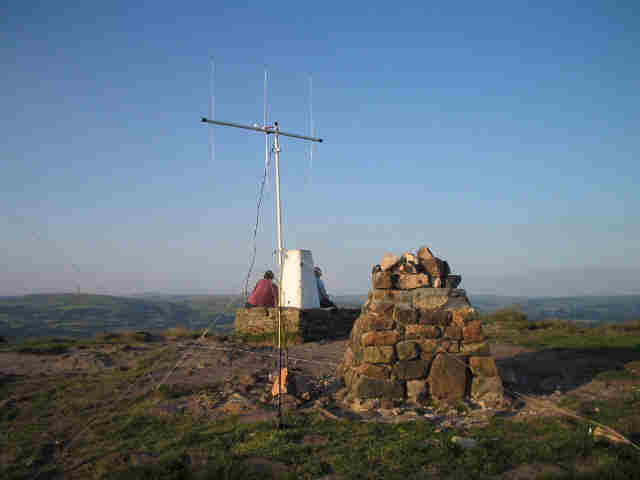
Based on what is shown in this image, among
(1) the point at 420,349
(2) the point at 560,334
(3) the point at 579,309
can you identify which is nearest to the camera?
(1) the point at 420,349

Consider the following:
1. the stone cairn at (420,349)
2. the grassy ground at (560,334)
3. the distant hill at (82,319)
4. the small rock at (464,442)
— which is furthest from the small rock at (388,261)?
the distant hill at (82,319)

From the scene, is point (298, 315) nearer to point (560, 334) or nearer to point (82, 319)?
point (560, 334)

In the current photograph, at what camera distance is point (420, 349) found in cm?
767

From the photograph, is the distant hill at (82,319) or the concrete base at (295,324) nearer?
the concrete base at (295,324)

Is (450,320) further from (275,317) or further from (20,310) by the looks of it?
(20,310)

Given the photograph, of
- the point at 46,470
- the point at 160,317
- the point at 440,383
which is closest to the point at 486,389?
the point at 440,383

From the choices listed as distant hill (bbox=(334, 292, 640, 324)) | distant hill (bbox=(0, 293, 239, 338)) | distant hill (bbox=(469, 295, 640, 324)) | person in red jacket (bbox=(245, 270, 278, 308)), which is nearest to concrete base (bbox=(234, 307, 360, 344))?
person in red jacket (bbox=(245, 270, 278, 308))

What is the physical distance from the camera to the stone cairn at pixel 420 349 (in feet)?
24.3

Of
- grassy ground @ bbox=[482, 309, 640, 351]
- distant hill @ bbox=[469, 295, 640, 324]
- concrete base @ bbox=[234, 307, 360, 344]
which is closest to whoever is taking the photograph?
grassy ground @ bbox=[482, 309, 640, 351]

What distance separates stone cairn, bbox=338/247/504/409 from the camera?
7.42 m

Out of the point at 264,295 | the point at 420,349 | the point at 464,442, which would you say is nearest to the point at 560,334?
the point at 420,349

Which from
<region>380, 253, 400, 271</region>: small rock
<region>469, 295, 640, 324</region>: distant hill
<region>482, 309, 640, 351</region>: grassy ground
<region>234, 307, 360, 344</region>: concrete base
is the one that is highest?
<region>380, 253, 400, 271</region>: small rock

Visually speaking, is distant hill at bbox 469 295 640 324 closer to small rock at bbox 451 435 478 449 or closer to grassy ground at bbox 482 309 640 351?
grassy ground at bbox 482 309 640 351

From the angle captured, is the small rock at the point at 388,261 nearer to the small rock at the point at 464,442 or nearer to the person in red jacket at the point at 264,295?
the small rock at the point at 464,442
